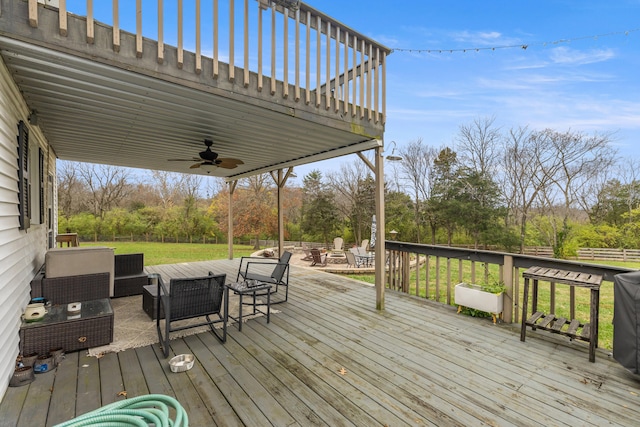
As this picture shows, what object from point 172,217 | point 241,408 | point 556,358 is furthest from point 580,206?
point 172,217

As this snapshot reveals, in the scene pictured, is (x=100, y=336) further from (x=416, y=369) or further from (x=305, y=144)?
(x=305, y=144)

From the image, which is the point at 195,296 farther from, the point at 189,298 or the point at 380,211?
the point at 380,211

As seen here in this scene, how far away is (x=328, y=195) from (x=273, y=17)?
53.1 ft

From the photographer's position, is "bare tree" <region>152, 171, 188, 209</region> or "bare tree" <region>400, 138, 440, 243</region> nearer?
"bare tree" <region>400, 138, 440, 243</region>

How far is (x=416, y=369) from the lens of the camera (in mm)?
2701

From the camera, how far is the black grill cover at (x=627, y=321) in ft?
8.15

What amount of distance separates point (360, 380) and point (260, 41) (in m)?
3.51

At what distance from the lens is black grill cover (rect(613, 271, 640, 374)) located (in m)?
2.48

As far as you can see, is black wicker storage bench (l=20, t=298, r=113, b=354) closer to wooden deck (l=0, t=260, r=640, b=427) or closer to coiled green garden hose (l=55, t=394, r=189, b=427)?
wooden deck (l=0, t=260, r=640, b=427)

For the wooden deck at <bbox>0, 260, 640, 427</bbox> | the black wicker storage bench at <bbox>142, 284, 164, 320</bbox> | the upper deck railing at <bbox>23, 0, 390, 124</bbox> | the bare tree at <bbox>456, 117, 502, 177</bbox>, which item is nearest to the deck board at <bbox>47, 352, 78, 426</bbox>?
the wooden deck at <bbox>0, 260, 640, 427</bbox>

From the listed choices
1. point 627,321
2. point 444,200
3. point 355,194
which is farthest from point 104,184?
point 627,321

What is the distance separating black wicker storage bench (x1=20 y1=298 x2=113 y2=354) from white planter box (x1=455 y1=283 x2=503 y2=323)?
173 inches

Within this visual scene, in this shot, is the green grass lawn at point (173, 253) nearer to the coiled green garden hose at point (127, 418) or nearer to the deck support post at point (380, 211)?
the deck support post at point (380, 211)

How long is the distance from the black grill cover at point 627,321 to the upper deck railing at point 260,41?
133 inches
